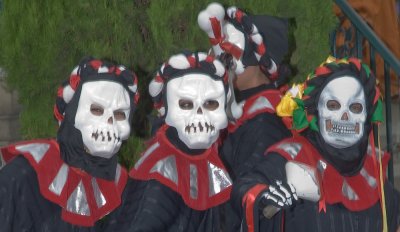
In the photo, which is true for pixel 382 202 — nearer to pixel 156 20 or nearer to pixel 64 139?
pixel 64 139

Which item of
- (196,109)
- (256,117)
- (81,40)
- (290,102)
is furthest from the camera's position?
(81,40)

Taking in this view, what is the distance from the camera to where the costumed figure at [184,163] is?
390 centimetres

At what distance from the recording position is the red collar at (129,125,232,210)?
13.0ft

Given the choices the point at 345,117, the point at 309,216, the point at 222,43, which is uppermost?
the point at 222,43

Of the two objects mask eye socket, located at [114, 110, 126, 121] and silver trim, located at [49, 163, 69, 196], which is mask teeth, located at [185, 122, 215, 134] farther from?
silver trim, located at [49, 163, 69, 196]

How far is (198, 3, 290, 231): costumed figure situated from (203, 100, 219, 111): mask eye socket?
1.33 ft

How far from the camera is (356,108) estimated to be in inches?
158

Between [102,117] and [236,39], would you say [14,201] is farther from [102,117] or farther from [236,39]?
[236,39]

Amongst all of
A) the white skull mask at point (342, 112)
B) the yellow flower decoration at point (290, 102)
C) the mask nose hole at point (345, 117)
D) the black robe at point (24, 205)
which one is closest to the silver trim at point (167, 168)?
the black robe at point (24, 205)

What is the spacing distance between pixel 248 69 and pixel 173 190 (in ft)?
3.86

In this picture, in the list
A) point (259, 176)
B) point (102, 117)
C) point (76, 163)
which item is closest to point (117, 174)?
point (76, 163)

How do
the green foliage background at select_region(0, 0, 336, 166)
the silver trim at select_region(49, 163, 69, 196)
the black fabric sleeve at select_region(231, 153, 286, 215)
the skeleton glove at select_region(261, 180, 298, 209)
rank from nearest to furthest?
1. the skeleton glove at select_region(261, 180, 298, 209)
2. the black fabric sleeve at select_region(231, 153, 286, 215)
3. the silver trim at select_region(49, 163, 69, 196)
4. the green foliage background at select_region(0, 0, 336, 166)

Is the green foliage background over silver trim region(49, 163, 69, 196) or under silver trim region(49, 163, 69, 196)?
over

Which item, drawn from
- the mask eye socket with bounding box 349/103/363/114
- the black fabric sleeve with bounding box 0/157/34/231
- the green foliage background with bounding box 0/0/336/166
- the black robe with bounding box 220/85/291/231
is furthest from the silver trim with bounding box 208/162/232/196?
the green foliage background with bounding box 0/0/336/166
